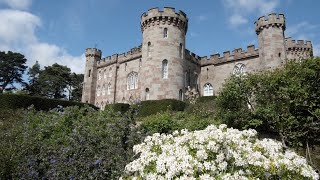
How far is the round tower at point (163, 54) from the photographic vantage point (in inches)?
1091

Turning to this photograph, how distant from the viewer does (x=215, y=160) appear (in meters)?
5.04

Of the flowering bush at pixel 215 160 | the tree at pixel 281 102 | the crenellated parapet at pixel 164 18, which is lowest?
the flowering bush at pixel 215 160

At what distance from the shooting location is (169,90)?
1085 inches

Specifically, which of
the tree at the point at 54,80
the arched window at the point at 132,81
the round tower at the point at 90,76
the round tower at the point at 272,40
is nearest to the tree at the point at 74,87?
the tree at the point at 54,80

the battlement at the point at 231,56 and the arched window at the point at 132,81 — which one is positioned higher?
the battlement at the point at 231,56

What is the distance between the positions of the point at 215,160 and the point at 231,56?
30002 millimetres

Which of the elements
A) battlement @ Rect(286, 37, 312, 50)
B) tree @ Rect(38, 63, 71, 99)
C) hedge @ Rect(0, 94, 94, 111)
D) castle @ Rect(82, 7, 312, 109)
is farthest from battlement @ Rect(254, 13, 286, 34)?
tree @ Rect(38, 63, 71, 99)

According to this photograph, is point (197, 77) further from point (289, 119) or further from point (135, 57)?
point (289, 119)

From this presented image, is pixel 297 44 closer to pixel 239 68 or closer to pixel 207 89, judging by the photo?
pixel 239 68

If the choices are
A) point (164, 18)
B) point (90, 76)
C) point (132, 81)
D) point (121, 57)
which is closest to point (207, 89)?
point (132, 81)

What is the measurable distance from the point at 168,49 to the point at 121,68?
1050 centimetres

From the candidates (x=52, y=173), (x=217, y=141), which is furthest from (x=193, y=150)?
(x=52, y=173)

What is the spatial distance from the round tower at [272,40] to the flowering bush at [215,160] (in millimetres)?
24258

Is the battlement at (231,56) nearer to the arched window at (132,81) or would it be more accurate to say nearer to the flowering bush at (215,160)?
the arched window at (132,81)
